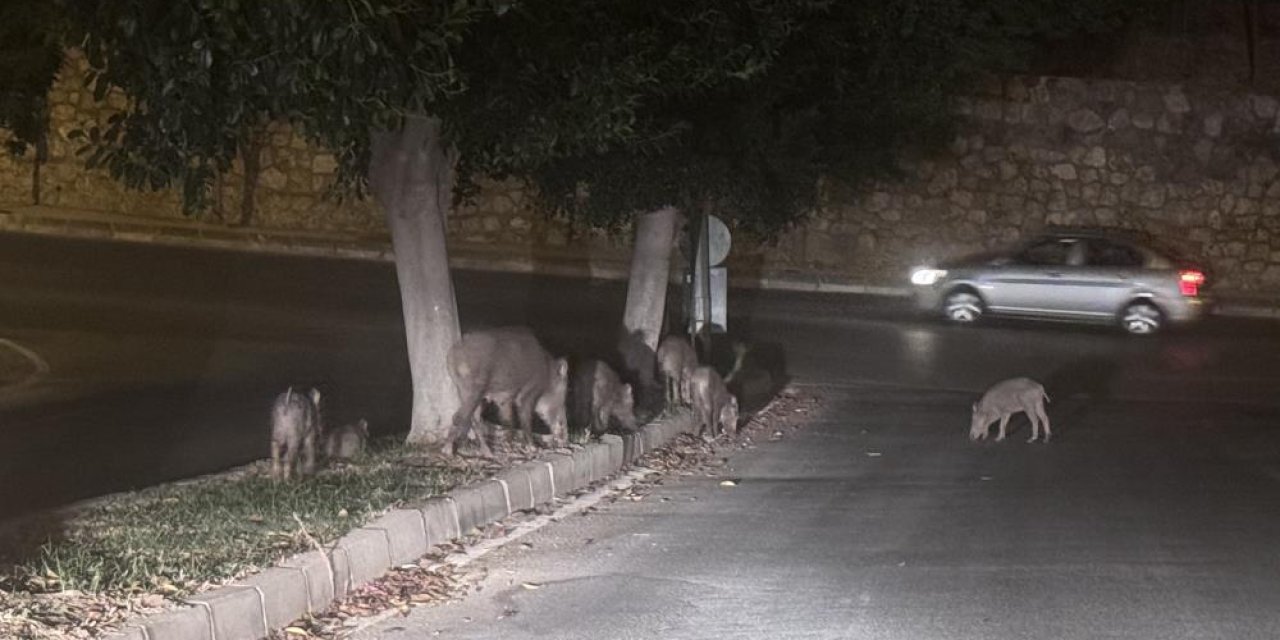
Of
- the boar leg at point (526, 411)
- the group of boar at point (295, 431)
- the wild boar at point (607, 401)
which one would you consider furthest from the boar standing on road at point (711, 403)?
the group of boar at point (295, 431)

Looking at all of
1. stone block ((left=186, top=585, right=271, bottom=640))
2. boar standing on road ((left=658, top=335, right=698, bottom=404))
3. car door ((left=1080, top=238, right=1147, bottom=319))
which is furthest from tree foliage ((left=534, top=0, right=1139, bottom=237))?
car door ((left=1080, top=238, right=1147, bottom=319))

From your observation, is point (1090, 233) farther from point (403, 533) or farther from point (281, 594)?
point (281, 594)

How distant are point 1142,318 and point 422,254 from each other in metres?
17.5

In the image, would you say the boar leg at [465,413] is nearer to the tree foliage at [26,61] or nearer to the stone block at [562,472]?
the stone block at [562,472]

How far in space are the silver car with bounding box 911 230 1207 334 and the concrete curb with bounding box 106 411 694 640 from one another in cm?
1496

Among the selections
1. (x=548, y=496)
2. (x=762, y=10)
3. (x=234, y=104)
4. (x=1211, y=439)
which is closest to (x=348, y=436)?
(x=548, y=496)

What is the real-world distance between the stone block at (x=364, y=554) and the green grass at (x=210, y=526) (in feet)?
0.38

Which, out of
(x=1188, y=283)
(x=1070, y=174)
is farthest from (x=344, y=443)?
(x=1070, y=174)

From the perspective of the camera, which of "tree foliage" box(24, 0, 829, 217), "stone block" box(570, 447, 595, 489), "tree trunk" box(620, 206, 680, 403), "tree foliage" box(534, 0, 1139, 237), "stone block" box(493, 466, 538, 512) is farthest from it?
"tree trunk" box(620, 206, 680, 403)

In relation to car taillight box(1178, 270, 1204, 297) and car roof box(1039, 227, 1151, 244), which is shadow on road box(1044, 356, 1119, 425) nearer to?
car taillight box(1178, 270, 1204, 297)

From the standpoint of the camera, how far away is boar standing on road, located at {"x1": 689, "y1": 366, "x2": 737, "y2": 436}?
14820 millimetres

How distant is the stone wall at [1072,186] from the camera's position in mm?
32000

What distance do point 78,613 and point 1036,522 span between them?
21.0 feet

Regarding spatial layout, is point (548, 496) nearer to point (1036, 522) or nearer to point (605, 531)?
point (605, 531)
